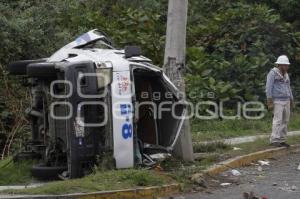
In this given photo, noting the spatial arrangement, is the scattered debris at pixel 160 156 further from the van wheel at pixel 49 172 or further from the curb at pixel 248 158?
the van wheel at pixel 49 172

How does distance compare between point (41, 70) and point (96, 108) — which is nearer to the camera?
point (96, 108)

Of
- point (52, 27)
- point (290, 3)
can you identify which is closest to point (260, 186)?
point (52, 27)

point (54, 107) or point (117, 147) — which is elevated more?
point (54, 107)

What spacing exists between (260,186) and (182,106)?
1.69 m

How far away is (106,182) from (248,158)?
3822 mm

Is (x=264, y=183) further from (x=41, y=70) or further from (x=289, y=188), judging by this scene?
(x=41, y=70)

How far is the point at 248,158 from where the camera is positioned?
11078 mm

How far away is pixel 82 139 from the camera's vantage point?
8633 millimetres

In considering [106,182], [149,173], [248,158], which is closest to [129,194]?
[106,182]

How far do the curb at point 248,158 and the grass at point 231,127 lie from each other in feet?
5.06

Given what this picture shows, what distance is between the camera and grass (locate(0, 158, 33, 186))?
9305mm

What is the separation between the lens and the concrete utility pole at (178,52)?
9859 millimetres

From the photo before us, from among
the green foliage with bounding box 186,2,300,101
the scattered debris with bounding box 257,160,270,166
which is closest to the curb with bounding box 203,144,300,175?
the scattered debris with bounding box 257,160,270,166

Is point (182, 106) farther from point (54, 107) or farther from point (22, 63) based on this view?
point (22, 63)
